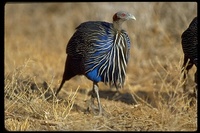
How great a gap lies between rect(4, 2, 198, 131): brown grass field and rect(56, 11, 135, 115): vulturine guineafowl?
339mm

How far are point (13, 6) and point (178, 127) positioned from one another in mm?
8063

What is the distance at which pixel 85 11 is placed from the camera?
9219mm

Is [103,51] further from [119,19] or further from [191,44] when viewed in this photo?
[191,44]

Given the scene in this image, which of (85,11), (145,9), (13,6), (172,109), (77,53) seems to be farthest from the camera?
(13,6)

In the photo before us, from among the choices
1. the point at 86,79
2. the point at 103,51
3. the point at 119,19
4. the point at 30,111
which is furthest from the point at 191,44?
the point at 86,79

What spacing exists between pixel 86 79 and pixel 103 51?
2240 mm

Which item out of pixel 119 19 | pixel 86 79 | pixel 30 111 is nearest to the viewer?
pixel 30 111

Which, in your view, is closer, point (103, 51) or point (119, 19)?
point (103, 51)

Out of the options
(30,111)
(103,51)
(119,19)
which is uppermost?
(119,19)

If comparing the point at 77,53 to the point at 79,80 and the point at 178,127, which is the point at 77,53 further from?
the point at 79,80

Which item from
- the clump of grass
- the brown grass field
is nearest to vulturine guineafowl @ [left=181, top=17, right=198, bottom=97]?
the brown grass field

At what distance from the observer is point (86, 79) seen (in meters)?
6.86

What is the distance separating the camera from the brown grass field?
4.31 m
